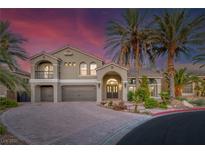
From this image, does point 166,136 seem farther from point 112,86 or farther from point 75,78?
point 75,78

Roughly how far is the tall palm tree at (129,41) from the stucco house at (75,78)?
137 inches

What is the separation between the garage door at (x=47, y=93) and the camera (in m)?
18.0

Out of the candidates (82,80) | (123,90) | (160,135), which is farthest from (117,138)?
(82,80)

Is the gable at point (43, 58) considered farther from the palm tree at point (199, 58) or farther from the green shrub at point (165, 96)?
the palm tree at point (199, 58)

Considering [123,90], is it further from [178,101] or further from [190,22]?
[190,22]

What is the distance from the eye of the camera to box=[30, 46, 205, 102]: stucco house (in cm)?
1791

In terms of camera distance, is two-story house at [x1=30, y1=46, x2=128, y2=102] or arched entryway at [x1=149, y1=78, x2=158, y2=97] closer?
arched entryway at [x1=149, y1=78, x2=158, y2=97]

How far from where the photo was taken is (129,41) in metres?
13.4

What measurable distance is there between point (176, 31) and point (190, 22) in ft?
4.70

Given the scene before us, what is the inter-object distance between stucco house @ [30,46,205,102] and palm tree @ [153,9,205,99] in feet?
15.0

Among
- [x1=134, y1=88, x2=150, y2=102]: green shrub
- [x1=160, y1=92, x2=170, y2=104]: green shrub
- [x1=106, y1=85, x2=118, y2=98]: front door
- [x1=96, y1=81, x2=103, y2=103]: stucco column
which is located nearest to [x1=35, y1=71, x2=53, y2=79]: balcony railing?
[x1=96, y1=81, x2=103, y2=103]: stucco column

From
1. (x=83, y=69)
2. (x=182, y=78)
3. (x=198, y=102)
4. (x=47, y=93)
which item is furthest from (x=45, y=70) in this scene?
(x=198, y=102)

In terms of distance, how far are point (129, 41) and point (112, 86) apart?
24.7 feet

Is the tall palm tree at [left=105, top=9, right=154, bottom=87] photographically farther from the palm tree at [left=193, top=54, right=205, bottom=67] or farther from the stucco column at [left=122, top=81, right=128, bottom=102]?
the stucco column at [left=122, top=81, right=128, bottom=102]
